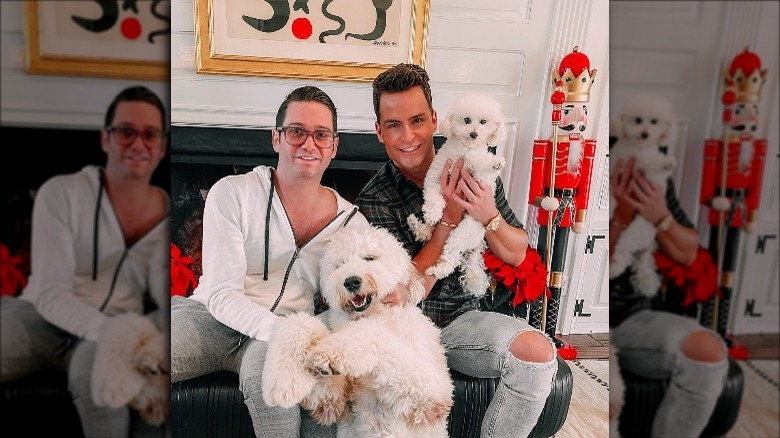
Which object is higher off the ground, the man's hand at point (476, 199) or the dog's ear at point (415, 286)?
the man's hand at point (476, 199)

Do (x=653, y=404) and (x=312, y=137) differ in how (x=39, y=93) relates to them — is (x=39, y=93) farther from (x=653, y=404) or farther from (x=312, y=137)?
(x=653, y=404)

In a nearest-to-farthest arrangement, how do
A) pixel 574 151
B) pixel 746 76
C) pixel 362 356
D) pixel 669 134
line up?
pixel 746 76
pixel 669 134
pixel 362 356
pixel 574 151

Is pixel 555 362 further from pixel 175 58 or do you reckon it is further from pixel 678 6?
pixel 175 58

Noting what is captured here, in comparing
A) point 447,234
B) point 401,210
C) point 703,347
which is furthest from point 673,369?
point 401,210

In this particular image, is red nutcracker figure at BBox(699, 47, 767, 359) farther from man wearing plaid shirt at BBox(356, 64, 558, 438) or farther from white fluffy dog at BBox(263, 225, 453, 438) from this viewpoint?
white fluffy dog at BBox(263, 225, 453, 438)

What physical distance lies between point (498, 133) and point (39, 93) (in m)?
0.93

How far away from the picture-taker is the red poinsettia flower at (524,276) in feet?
3.94

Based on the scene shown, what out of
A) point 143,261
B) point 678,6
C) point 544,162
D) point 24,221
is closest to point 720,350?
point 544,162

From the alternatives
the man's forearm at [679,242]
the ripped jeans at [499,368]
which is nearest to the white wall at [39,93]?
the ripped jeans at [499,368]

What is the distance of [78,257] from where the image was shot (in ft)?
3.39

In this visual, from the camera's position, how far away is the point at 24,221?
3.32ft

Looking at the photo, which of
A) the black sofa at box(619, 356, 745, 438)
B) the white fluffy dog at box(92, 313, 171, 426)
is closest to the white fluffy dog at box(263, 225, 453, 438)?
the white fluffy dog at box(92, 313, 171, 426)

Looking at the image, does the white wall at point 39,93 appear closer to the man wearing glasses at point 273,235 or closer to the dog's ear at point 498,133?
the man wearing glasses at point 273,235

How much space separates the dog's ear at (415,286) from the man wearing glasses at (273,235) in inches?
6.3
